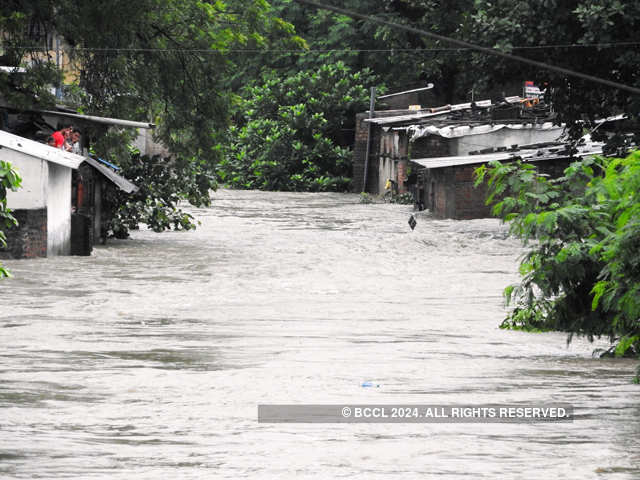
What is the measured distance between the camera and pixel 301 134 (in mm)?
60438

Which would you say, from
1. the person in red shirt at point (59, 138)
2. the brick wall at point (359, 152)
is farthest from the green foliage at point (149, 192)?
the brick wall at point (359, 152)

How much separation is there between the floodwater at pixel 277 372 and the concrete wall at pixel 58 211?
1.66 ft

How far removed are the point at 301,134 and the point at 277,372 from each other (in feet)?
164

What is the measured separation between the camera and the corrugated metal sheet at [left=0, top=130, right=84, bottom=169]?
23.8 m

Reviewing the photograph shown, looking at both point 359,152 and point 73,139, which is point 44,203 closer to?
point 73,139

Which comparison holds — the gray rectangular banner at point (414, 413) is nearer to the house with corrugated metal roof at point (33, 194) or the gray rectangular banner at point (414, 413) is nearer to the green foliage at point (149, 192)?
the house with corrugated metal roof at point (33, 194)

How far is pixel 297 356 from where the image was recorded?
12188 millimetres

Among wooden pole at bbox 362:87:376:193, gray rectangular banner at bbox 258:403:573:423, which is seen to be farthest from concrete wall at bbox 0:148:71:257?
wooden pole at bbox 362:87:376:193

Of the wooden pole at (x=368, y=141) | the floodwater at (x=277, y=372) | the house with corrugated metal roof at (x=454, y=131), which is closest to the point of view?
the floodwater at (x=277, y=372)

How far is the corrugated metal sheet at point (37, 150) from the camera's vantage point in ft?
78.0

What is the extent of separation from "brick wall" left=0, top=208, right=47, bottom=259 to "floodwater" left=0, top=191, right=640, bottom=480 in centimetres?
78

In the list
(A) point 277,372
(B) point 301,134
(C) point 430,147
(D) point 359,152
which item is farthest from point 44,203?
(B) point 301,134

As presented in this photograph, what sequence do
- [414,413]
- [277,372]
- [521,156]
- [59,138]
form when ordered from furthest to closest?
[521,156] → [59,138] → [277,372] → [414,413]

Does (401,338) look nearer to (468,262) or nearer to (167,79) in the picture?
(468,262)
